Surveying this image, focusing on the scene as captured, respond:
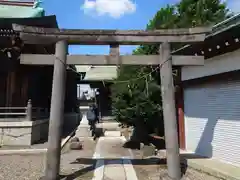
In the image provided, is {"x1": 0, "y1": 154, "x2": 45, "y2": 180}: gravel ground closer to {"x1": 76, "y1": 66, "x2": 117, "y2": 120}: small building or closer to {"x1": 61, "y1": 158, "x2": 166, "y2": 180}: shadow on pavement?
{"x1": 61, "y1": 158, "x2": 166, "y2": 180}: shadow on pavement

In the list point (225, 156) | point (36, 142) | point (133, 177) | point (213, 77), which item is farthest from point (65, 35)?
point (36, 142)

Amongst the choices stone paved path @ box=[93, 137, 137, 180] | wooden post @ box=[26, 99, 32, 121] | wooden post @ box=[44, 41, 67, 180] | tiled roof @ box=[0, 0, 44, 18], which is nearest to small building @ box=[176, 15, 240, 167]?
stone paved path @ box=[93, 137, 137, 180]

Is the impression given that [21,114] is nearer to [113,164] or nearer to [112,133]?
[112,133]

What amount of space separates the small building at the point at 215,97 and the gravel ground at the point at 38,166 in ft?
12.5

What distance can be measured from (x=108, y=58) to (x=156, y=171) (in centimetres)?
341

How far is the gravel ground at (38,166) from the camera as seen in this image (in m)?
6.82

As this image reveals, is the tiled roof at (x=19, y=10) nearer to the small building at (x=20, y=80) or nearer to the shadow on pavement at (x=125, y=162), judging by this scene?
the small building at (x=20, y=80)

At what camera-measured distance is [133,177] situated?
6625 mm

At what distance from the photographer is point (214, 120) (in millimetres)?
8023

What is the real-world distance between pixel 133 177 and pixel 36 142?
7303 mm

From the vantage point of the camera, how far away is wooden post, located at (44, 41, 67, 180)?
6303mm

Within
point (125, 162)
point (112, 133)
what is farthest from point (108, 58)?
point (112, 133)

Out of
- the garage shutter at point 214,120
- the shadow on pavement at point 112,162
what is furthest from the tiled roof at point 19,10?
the garage shutter at point 214,120

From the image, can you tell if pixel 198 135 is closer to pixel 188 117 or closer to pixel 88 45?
pixel 188 117
